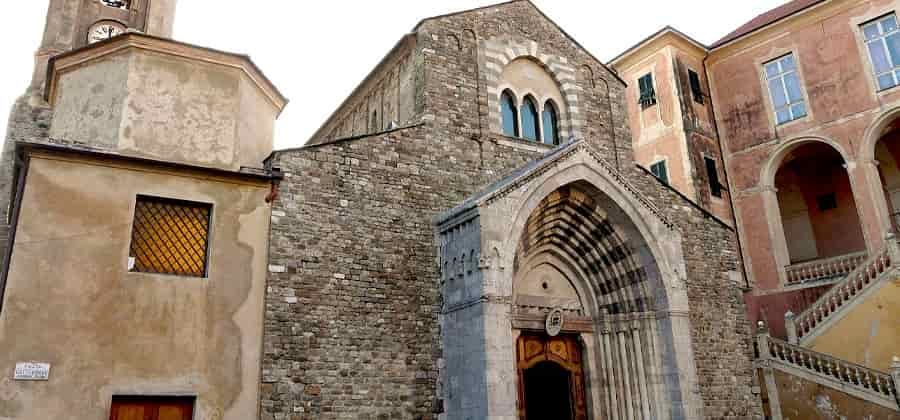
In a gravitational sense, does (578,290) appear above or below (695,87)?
below

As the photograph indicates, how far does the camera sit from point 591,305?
13227mm

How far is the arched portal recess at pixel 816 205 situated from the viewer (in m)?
22.4

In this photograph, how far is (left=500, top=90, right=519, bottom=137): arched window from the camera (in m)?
14.0

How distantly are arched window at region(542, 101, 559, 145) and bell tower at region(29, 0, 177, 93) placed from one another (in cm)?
1197

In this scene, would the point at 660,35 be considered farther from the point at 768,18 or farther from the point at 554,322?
the point at 554,322

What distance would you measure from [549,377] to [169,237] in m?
7.35

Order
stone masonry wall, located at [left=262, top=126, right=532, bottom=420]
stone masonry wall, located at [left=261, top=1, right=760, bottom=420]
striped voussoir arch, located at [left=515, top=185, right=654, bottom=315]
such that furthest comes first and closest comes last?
striped voussoir arch, located at [left=515, top=185, right=654, bottom=315] → stone masonry wall, located at [left=261, top=1, right=760, bottom=420] → stone masonry wall, located at [left=262, top=126, right=532, bottom=420]

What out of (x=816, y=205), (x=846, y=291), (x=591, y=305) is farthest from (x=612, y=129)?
(x=816, y=205)

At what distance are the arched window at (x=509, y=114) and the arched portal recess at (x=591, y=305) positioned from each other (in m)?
2.32

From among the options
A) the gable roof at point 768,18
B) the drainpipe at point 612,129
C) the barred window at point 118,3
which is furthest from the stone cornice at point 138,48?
the gable roof at point 768,18

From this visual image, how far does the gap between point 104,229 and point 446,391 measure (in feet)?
19.1

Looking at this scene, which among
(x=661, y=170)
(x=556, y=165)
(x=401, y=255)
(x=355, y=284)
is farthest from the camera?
(x=661, y=170)

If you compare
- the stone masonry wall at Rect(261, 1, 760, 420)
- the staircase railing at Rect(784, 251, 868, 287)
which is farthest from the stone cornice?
the staircase railing at Rect(784, 251, 868, 287)

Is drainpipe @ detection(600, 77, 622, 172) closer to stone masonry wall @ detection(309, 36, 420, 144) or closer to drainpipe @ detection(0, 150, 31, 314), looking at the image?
stone masonry wall @ detection(309, 36, 420, 144)
